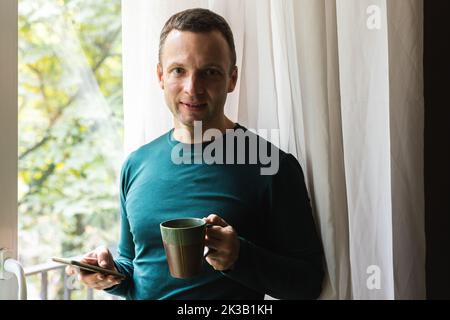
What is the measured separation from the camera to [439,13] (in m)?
0.97

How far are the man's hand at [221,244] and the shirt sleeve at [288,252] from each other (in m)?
0.03

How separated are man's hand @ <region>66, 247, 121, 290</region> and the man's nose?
379 millimetres

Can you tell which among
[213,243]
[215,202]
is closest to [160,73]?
[215,202]

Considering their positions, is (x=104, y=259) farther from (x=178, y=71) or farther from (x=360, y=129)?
(x=360, y=129)

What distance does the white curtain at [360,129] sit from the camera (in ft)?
2.77

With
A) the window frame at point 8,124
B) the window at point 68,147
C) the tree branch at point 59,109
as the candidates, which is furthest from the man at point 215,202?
the tree branch at point 59,109

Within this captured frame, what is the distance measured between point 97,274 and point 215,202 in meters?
0.28

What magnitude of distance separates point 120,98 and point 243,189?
1723mm

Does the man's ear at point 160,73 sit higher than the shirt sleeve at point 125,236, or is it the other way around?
the man's ear at point 160,73

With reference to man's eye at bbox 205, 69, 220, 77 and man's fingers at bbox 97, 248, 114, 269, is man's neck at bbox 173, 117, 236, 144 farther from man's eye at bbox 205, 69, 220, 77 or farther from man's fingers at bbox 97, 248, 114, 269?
man's fingers at bbox 97, 248, 114, 269

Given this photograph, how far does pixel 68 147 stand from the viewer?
2.53 metres

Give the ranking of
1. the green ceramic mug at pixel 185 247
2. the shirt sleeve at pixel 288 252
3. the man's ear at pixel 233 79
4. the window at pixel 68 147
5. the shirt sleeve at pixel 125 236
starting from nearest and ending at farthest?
the green ceramic mug at pixel 185 247
the shirt sleeve at pixel 288 252
the man's ear at pixel 233 79
the shirt sleeve at pixel 125 236
the window at pixel 68 147

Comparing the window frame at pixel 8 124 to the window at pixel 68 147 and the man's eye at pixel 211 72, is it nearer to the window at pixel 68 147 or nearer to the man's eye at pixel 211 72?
the man's eye at pixel 211 72
